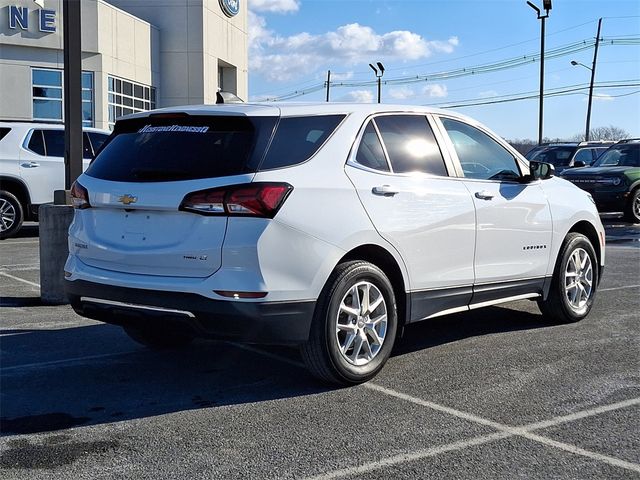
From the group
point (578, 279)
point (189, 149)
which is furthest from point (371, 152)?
point (578, 279)

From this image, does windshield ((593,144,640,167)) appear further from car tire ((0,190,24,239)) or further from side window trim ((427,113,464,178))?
side window trim ((427,113,464,178))

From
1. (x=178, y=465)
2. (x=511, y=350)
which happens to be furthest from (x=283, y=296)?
(x=511, y=350)

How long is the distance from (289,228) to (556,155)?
65.0 ft

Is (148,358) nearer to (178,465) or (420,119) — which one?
(178,465)

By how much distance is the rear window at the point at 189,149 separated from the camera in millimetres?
4824

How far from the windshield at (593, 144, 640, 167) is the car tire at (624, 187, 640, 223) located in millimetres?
954

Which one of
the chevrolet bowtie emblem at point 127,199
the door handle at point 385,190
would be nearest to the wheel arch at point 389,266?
the door handle at point 385,190

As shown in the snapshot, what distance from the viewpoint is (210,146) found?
4918mm

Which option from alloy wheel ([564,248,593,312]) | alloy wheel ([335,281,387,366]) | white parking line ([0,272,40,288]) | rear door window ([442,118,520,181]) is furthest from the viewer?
white parking line ([0,272,40,288])

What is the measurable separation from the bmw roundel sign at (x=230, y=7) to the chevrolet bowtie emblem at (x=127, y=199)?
42.3m

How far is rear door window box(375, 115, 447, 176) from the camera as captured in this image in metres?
5.66

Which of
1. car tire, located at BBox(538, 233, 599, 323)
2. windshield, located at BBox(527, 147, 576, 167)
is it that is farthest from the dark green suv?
car tire, located at BBox(538, 233, 599, 323)

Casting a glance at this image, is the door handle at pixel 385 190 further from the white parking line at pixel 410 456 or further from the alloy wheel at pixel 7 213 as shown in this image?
the alloy wheel at pixel 7 213

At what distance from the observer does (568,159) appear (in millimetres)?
22875
